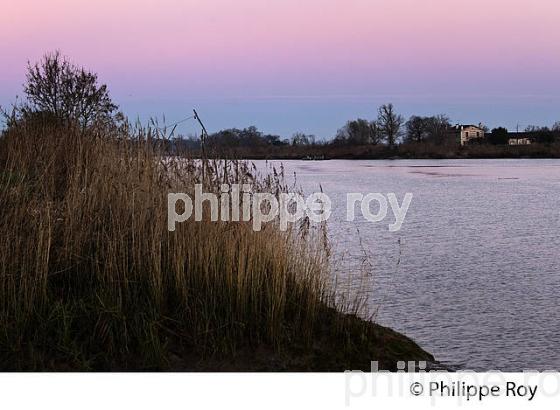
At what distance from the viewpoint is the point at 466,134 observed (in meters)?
52.2

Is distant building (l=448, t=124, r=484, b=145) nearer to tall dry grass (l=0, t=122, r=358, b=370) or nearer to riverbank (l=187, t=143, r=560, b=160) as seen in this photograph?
riverbank (l=187, t=143, r=560, b=160)

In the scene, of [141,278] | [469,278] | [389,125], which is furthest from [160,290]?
[389,125]

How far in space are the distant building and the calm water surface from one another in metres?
35.4

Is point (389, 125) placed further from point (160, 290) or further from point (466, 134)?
point (160, 290)

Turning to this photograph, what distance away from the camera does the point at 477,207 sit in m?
16.5

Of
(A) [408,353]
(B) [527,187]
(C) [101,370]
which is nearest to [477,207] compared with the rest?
(B) [527,187]

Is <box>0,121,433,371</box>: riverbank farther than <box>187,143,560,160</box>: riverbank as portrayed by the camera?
No

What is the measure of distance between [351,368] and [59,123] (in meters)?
5.17

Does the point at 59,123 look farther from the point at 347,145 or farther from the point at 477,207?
the point at 347,145

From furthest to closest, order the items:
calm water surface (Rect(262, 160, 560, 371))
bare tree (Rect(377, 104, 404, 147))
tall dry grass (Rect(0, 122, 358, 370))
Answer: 1. bare tree (Rect(377, 104, 404, 147))
2. calm water surface (Rect(262, 160, 560, 371))
3. tall dry grass (Rect(0, 122, 358, 370))

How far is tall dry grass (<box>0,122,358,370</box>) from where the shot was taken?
4875mm

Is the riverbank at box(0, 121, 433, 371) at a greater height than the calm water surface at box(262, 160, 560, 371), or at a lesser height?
greater

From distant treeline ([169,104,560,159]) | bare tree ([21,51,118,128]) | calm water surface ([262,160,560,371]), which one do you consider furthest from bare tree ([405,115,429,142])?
bare tree ([21,51,118,128])

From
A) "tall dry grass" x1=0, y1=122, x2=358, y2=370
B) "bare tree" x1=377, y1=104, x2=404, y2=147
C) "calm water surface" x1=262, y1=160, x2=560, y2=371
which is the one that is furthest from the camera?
"bare tree" x1=377, y1=104, x2=404, y2=147
